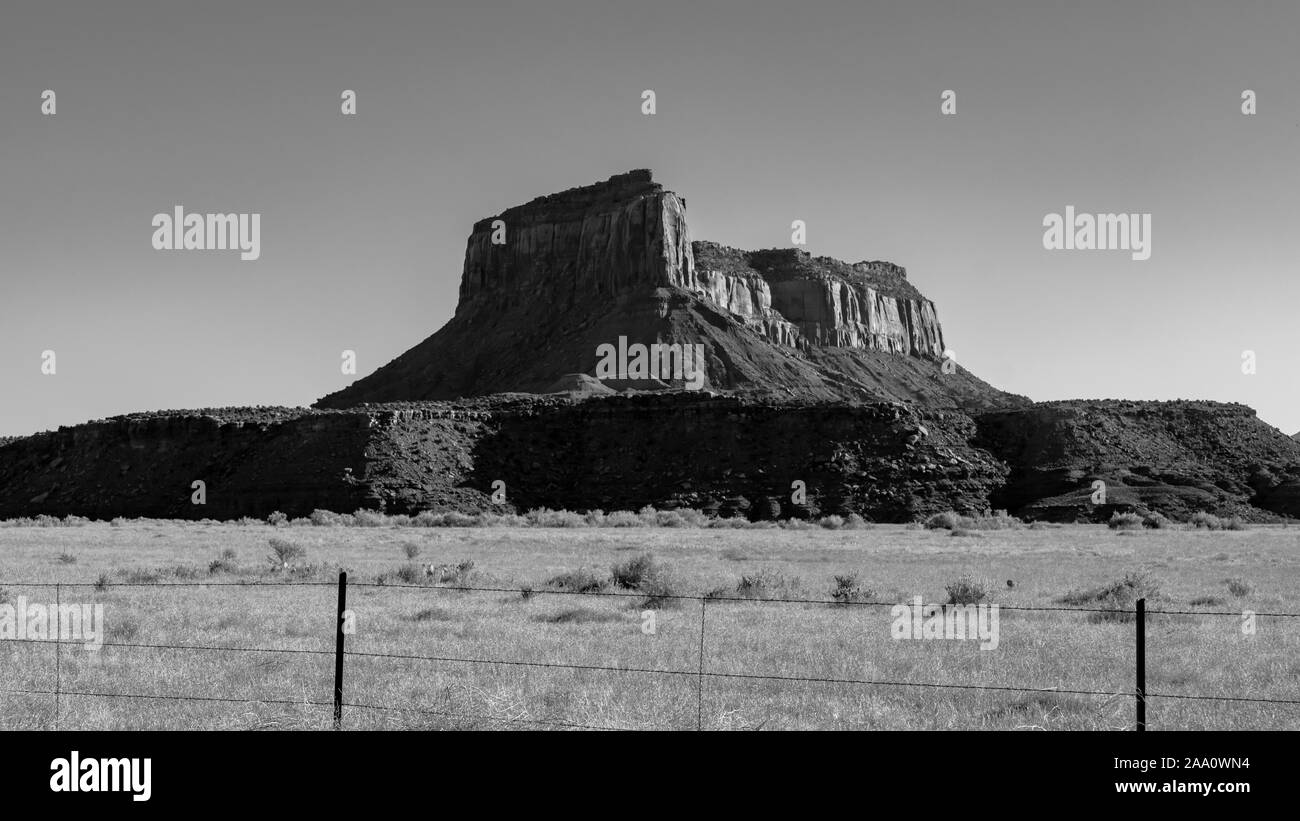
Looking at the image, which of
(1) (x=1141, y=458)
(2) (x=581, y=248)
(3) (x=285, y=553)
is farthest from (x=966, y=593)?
(2) (x=581, y=248)

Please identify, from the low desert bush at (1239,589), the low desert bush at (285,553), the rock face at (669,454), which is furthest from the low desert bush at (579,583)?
the rock face at (669,454)

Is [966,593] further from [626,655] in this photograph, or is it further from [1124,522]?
[1124,522]

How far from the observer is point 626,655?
15.5m

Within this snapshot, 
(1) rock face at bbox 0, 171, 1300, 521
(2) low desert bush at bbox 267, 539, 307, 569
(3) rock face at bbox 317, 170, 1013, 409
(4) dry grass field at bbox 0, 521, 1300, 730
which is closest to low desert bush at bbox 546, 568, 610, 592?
(4) dry grass field at bbox 0, 521, 1300, 730

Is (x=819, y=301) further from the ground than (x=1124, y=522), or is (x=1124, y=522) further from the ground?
(x=819, y=301)

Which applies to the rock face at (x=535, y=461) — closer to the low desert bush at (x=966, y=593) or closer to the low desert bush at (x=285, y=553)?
the low desert bush at (x=285, y=553)

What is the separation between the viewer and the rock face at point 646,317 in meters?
115

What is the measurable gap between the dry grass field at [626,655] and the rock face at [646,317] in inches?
2653

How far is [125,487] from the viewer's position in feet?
271

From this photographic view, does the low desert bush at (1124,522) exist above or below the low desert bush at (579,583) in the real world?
below

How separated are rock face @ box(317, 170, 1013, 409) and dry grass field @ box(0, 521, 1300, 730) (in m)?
67.4

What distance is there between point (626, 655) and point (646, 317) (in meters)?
104
